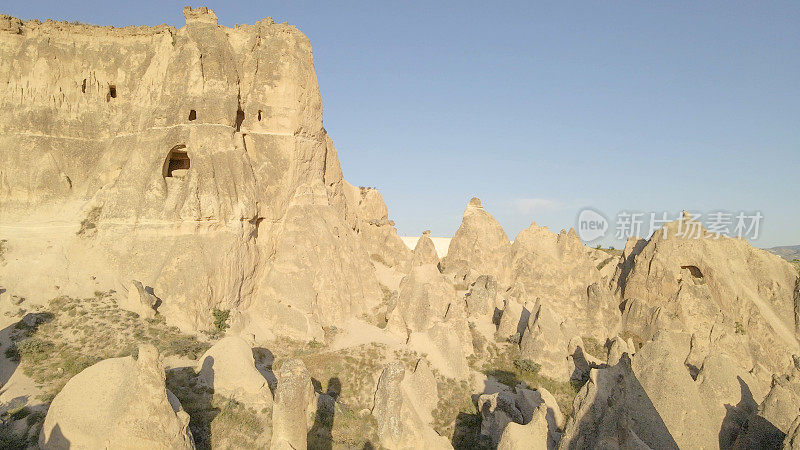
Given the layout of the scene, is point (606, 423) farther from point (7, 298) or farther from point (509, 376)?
point (7, 298)

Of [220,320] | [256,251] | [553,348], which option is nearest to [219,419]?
[220,320]

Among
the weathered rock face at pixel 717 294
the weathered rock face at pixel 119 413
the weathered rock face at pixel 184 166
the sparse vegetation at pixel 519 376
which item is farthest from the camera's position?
the weathered rock face at pixel 717 294

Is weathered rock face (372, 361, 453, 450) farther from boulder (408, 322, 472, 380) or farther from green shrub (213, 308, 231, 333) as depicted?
green shrub (213, 308, 231, 333)

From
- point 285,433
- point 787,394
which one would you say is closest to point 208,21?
point 285,433

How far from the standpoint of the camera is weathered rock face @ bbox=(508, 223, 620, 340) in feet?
87.9

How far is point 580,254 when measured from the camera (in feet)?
97.9

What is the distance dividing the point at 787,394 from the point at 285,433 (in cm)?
1403

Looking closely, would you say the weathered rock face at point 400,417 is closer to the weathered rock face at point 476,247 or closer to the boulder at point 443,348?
the boulder at point 443,348

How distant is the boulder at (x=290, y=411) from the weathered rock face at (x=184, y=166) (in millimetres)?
8252

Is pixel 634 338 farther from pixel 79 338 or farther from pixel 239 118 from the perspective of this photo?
pixel 79 338

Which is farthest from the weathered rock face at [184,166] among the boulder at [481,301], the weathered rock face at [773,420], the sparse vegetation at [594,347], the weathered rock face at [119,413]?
the weathered rock face at [773,420]

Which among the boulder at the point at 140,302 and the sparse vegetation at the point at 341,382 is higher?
the boulder at the point at 140,302

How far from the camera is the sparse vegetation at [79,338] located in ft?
53.7

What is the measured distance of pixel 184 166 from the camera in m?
25.3
